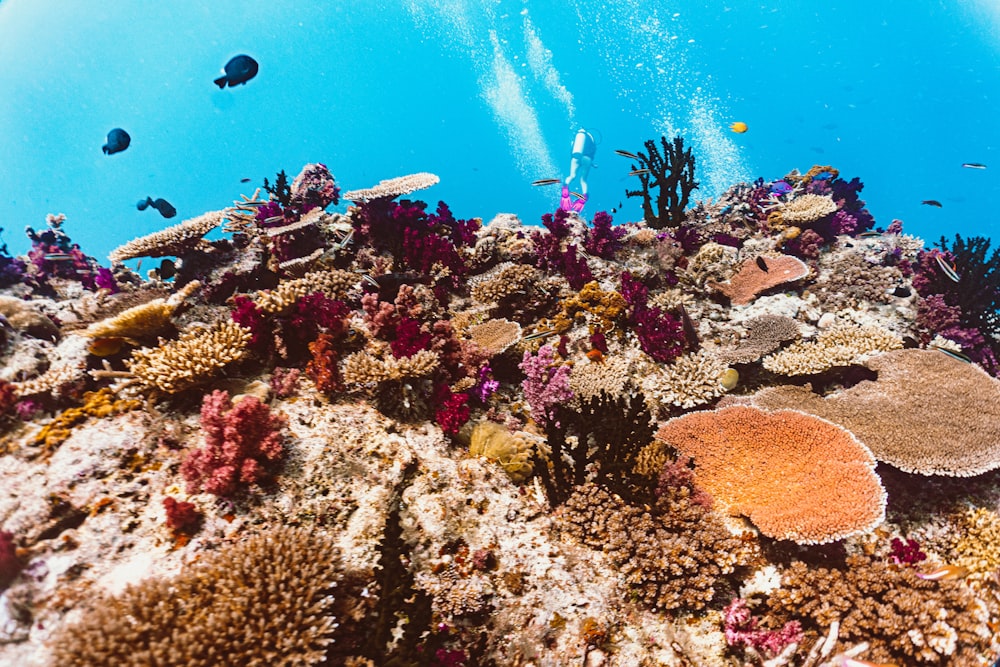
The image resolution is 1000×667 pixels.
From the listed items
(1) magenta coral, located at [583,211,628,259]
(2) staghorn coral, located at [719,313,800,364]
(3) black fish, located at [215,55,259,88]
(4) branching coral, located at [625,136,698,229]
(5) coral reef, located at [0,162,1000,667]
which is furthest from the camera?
(4) branching coral, located at [625,136,698,229]

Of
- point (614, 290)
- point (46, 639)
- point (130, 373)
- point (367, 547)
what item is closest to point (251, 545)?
point (367, 547)

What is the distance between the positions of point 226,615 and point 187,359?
2.96 meters

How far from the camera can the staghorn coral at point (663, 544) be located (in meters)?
4.05

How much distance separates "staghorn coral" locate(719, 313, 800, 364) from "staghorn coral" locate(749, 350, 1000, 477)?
24.8 inches

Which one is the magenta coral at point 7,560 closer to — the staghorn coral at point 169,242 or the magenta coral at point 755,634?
the staghorn coral at point 169,242

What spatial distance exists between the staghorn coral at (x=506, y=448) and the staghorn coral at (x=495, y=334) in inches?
55.4

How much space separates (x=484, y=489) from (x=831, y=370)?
5.67m

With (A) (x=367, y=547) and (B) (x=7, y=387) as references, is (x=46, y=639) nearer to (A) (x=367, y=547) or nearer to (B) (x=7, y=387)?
(A) (x=367, y=547)

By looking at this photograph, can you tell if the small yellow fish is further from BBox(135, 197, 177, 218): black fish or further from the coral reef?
BBox(135, 197, 177, 218): black fish

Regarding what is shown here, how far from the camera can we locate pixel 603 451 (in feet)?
16.2

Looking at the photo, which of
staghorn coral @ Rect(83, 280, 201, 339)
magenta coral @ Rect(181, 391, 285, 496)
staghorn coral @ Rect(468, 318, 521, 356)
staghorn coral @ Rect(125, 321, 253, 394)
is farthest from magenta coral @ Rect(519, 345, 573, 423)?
staghorn coral @ Rect(83, 280, 201, 339)

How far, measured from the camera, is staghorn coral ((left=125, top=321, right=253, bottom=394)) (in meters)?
4.59

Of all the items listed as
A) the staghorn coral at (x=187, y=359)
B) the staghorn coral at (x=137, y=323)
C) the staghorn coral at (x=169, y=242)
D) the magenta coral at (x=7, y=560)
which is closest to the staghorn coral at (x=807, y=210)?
the staghorn coral at (x=187, y=359)

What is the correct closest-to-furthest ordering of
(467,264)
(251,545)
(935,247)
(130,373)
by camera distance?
(251,545)
(130,373)
(467,264)
(935,247)
